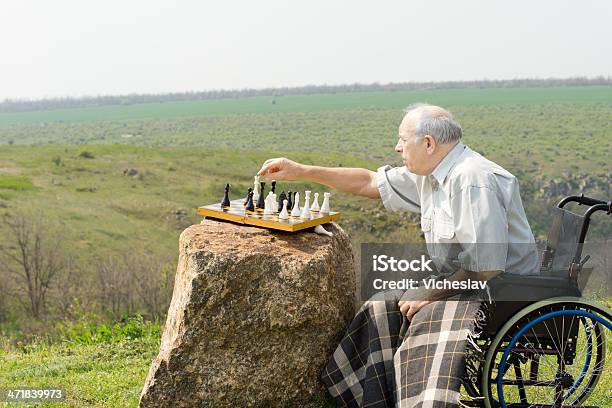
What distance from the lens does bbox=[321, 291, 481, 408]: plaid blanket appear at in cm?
397

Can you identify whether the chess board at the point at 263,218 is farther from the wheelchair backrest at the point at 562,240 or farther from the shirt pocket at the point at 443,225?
the wheelchair backrest at the point at 562,240

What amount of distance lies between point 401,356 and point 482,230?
89 centimetres

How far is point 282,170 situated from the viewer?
5.15m

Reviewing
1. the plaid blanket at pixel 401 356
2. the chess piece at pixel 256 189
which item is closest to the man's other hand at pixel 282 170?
the chess piece at pixel 256 189

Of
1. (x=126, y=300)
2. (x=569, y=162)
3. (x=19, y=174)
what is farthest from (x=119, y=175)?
(x=569, y=162)

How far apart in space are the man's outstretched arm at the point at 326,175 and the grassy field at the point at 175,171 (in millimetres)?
1941

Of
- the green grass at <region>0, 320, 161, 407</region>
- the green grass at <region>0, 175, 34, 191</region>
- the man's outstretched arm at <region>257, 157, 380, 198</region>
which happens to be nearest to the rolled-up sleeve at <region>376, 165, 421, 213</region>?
the man's outstretched arm at <region>257, 157, 380, 198</region>

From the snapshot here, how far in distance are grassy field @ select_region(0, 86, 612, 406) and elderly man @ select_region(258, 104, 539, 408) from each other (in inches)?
73.7

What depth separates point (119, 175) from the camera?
5641 cm

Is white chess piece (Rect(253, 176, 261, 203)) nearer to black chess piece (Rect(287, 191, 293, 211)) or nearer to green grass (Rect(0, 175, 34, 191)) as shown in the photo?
black chess piece (Rect(287, 191, 293, 211))

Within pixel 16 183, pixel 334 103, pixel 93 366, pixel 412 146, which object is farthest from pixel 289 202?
pixel 334 103

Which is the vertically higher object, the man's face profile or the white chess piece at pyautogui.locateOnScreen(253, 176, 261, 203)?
the man's face profile

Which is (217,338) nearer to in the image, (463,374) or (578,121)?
(463,374)

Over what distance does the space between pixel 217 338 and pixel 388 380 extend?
108cm
